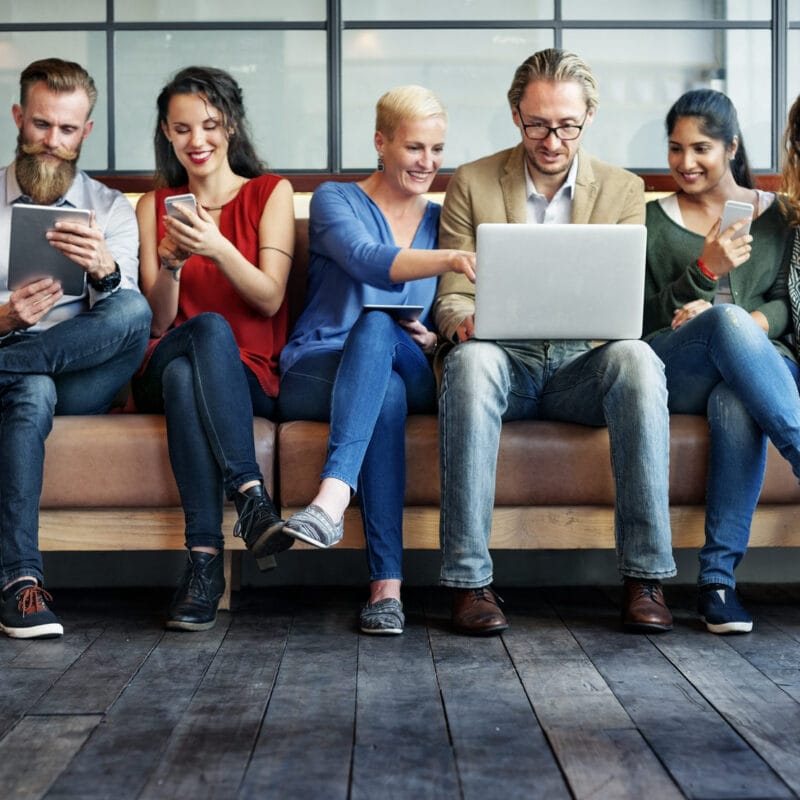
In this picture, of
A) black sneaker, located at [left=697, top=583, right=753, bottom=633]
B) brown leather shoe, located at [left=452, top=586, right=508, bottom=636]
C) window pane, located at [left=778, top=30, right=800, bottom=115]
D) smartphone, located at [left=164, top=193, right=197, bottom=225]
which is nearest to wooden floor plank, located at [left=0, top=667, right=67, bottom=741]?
brown leather shoe, located at [left=452, top=586, right=508, bottom=636]

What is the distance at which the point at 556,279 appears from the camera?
1.99 metres

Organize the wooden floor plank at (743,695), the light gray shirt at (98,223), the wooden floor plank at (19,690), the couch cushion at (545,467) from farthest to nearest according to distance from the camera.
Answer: the light gray shirt at (98,223) < the couch cushion at (545,467) < the wooden floor plank at (19,690) < the wooden floor plank at (743,695)

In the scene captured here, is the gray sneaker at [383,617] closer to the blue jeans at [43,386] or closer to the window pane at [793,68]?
the blue jeans at [43,386]

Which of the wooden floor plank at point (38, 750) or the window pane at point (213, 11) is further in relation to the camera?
the window pane at point (213, 11)

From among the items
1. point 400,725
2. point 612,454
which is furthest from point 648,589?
point 400,725

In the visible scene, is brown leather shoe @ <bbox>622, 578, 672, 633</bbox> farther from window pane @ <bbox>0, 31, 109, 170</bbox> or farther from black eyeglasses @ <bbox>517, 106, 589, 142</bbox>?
window pane @ <bbox>0, 31, 109, 170</bbox>

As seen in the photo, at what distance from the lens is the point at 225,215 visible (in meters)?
2.54

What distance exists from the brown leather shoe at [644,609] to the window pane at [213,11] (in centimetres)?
210

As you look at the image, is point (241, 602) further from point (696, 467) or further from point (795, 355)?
point (795, 355)

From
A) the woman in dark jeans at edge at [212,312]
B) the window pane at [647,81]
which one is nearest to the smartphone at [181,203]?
the woman in dark jeans at edge at [212,312]

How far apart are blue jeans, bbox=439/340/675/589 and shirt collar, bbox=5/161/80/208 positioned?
1.00 meters

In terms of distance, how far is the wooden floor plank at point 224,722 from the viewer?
50.8 inches

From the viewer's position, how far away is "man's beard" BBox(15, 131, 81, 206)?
245 cm

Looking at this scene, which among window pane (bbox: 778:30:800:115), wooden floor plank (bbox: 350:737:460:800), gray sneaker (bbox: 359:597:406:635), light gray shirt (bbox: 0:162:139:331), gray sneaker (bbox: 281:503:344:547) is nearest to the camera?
wooden floor plank (bbox: 350:737:460:800)
